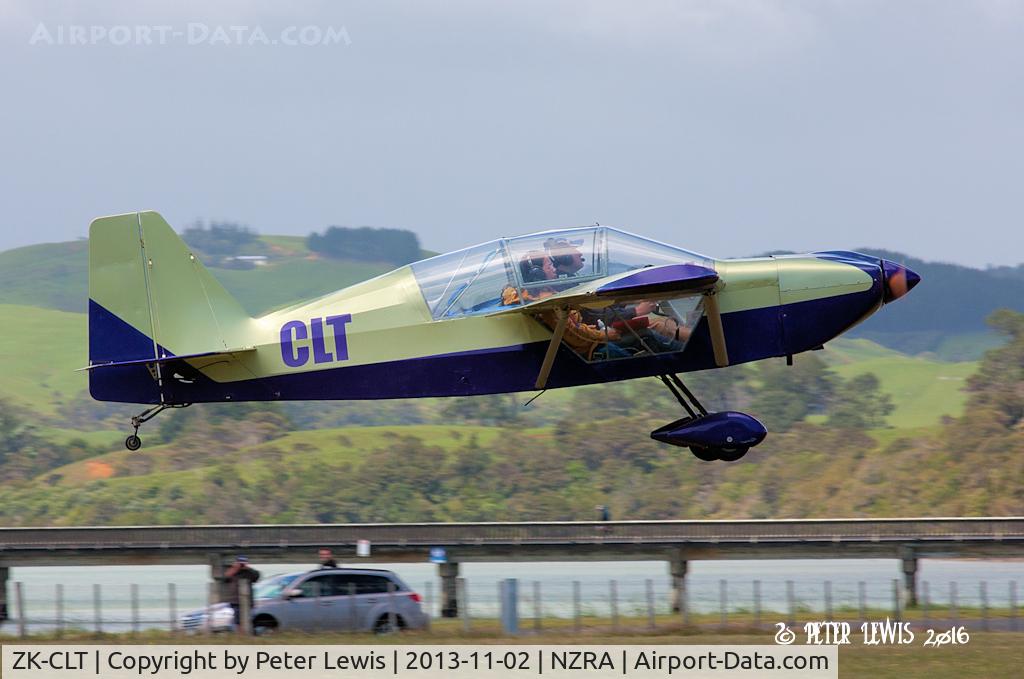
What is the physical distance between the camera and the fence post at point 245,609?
2703 centimetres

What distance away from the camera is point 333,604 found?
89.0ft

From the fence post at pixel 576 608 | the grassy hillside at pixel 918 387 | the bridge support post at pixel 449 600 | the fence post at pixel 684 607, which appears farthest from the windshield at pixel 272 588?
the grassy hillside at pixel 918 387

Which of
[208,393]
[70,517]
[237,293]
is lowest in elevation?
[70,517]

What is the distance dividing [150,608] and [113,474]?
248 feet

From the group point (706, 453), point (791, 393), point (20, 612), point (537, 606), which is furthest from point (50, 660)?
point (791, 393)

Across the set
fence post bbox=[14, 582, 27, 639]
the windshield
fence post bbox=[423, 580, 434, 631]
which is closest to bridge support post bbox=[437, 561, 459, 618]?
fence post bbox=[423, 580, 434, 631]

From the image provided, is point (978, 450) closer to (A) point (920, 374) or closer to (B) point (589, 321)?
(A) point (920, 374)

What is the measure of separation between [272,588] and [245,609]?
2.79 ft

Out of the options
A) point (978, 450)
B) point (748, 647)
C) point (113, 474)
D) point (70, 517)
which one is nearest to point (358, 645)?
point (748, 647)

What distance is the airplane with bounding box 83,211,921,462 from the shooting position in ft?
51.8

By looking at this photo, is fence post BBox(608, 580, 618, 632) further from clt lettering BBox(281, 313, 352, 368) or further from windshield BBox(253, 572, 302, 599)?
clt lettering BBox(281, 313, 352, 368)

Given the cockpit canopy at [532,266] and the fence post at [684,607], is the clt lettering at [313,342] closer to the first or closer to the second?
the cockpit canopy at [532,266]

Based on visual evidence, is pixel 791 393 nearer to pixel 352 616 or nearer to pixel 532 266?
pixel 352 616

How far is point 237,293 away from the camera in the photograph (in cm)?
18212
